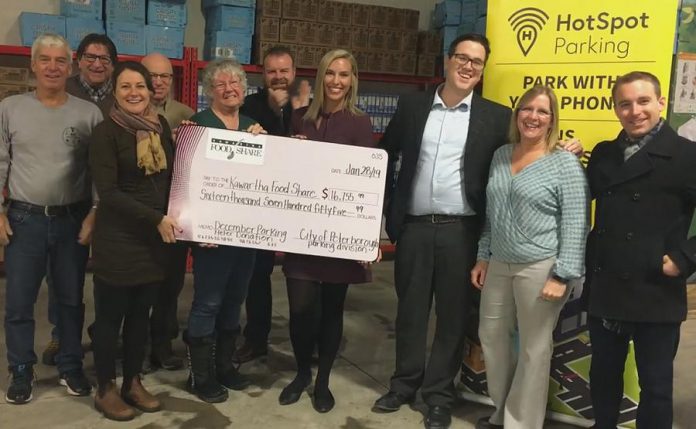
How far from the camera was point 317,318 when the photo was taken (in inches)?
114

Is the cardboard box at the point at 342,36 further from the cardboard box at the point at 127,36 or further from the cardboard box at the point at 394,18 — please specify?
the cardboard box at the point at 127,36

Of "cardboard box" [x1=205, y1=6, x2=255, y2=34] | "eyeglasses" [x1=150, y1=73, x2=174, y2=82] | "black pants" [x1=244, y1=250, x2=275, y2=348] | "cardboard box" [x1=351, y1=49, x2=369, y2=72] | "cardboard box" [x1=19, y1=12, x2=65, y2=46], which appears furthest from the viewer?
"cardboard box" [x1=351, y1=49, x2=369, y2=72]

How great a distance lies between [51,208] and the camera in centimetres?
267

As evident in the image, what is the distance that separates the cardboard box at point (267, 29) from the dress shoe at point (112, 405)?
3555 millimetres

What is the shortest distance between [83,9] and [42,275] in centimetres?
295

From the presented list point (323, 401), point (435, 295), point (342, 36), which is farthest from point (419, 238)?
point (342, 36)

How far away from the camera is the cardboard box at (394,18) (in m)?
5.93

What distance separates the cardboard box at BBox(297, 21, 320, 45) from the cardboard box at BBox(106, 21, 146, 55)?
1.31 m

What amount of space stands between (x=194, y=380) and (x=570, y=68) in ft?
6.92

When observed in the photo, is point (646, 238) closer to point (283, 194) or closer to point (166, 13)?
point (283, 194)

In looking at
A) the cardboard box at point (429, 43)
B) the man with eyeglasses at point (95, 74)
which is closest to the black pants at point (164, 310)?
the man with eyeglasses at point (95, 74)

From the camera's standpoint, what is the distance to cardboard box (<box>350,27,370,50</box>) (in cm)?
586

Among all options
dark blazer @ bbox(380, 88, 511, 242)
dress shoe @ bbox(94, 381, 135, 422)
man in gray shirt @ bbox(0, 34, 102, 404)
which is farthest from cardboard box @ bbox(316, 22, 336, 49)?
dress shoe @ bbox(94, 381, 135, 422)

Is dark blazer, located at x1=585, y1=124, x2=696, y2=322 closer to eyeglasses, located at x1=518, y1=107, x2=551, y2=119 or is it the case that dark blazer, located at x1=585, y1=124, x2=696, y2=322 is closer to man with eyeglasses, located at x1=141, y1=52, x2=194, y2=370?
eyeglasses, located at x1=518, y1=107, x2=551, y2=119
